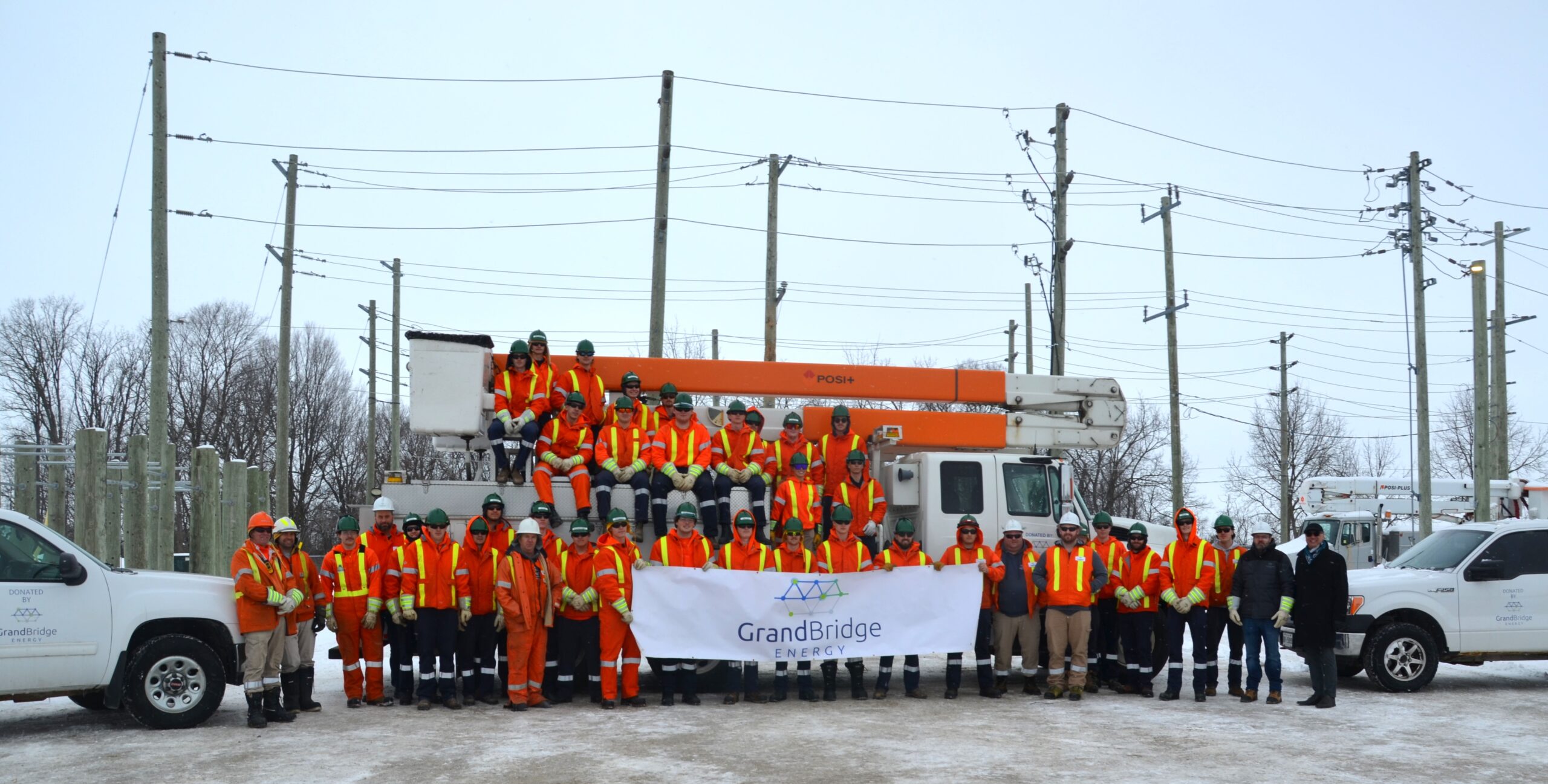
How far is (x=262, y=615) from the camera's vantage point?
35.8 ft

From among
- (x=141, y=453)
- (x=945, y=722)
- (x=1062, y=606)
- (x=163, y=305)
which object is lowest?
(x=945, y=722)

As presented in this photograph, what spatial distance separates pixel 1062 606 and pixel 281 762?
750cm

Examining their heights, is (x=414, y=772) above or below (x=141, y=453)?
below

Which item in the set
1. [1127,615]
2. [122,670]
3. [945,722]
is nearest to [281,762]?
[122,670]

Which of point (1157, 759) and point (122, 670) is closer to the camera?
point (1157, 759)

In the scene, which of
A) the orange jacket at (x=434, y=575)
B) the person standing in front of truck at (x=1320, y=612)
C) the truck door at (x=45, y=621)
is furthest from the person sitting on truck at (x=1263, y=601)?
the truck door at (x=45, y=621)

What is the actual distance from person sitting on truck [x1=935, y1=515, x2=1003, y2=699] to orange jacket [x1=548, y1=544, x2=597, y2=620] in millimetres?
3505

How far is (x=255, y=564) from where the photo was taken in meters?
10.8

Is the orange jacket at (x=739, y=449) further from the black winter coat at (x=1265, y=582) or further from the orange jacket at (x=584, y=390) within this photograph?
the black winter coat at (x=1265, y=582)

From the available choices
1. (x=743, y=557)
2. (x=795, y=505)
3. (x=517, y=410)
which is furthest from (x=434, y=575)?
(x=795, y=505)

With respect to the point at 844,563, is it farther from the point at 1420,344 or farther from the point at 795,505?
the point at 1420,344

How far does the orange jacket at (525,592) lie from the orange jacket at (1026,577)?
450 cm

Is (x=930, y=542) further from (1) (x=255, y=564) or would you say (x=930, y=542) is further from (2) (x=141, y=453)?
(2) (x=141, y=453)

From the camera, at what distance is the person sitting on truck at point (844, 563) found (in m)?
12.7
